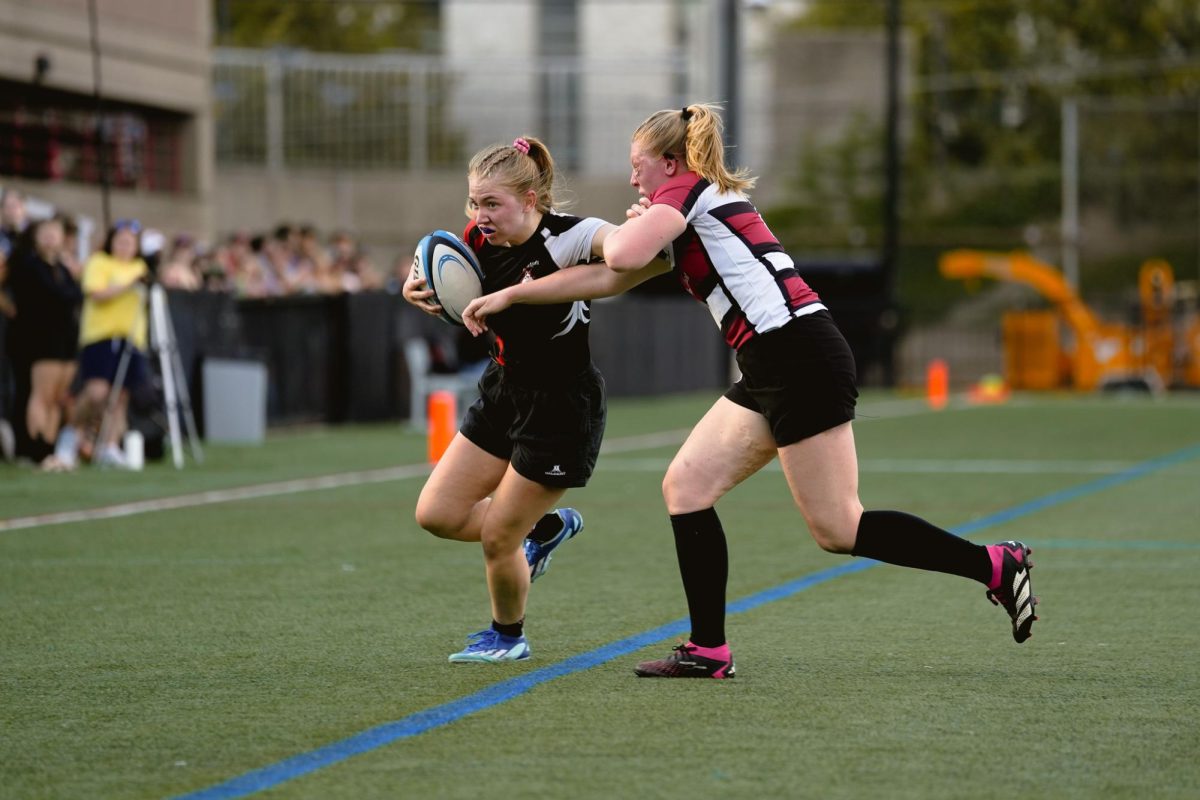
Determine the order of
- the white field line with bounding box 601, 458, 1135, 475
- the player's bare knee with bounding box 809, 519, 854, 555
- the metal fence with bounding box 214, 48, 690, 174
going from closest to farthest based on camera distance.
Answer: the player's bare knee with bounding box 809, 519, 854, 555 < the white field line with bounding box 601, 458, 1135, 475 < the metal fence with bounding box 214, 48, 690, 174

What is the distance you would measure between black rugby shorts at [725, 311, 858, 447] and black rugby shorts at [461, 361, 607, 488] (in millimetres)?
581

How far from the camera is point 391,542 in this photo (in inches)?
410

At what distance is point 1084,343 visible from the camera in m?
32.8

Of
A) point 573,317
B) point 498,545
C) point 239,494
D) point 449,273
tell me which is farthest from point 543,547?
point 239,494

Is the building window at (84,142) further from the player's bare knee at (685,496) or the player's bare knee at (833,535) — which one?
the player's bare knee at (833,535)

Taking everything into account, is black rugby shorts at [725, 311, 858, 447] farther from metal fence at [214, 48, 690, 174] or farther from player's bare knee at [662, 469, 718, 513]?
metal fence at [214, 48, 690, 174]

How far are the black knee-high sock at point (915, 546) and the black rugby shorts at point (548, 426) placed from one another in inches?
36.6

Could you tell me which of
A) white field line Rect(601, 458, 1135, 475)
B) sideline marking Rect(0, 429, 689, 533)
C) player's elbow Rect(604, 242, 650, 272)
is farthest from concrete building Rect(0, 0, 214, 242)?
player's elbow Rect(604, 242, 650, 272)

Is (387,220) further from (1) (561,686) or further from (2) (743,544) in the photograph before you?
(1) (561,686)

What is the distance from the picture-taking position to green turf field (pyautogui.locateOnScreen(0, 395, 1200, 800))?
483 centimetres

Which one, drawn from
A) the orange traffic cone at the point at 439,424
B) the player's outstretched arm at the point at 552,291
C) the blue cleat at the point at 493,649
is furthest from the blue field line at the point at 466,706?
the orange traffic cone at the point at 439,424

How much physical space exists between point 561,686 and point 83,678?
5.17 feet

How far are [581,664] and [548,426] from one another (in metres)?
0.84

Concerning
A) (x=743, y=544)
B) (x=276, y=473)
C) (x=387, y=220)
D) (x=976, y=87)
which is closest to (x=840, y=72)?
(x=976, y=87)
